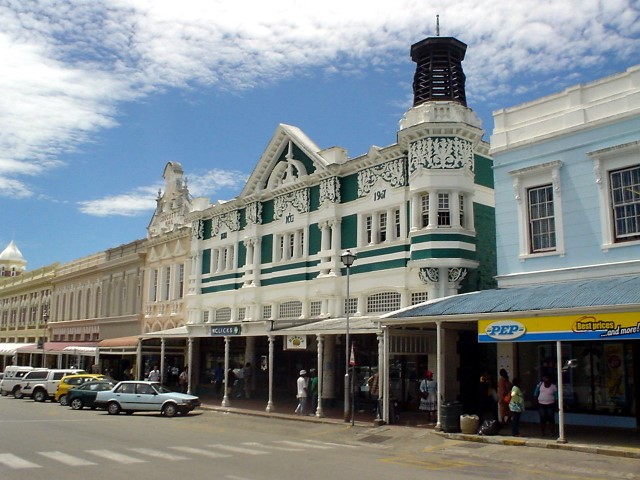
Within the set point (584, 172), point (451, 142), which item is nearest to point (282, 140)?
point (451, 142)

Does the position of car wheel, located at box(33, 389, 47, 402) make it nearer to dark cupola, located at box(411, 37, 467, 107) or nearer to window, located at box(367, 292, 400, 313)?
window, located at box(367, 292, 400, 313)

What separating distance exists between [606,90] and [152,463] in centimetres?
1517

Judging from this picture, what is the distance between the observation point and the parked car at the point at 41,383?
3384cm

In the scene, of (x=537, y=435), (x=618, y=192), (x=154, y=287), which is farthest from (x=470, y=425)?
(x=154, y=287)

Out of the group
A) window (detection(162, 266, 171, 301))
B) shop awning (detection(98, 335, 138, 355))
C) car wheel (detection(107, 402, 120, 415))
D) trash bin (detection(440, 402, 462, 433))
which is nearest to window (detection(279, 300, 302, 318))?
car wheel (detection(107, 402, 120, 415))

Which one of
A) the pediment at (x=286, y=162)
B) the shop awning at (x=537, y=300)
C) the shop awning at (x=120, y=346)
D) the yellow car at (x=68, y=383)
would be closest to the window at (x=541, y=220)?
the shop awning at (x=537, y=300)

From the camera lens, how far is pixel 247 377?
1294 inches

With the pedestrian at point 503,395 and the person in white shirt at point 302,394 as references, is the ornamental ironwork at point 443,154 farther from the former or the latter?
the person in white shirt at point 302,394

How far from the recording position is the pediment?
30.2 metres

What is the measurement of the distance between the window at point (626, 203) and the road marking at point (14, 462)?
1496cm

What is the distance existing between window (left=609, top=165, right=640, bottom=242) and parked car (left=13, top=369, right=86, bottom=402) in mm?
26683

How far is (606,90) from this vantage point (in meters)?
19.3

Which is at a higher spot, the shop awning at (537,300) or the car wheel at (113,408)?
the shop awning at (537,300)

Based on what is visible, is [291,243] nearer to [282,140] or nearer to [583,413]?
[282,140]
